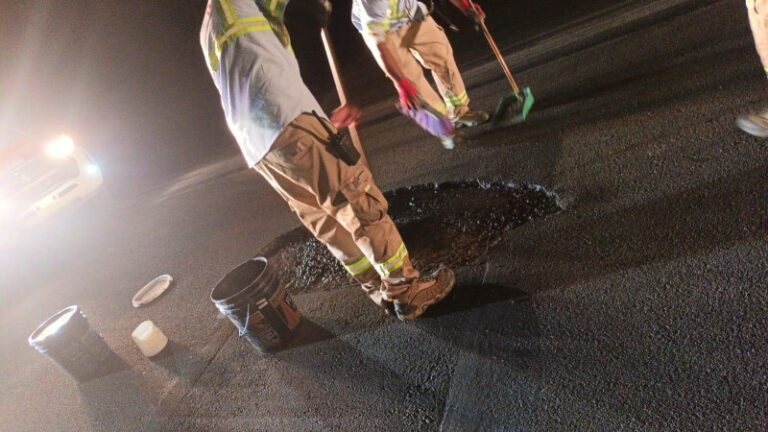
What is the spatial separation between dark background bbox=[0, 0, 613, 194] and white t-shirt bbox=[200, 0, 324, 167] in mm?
6243

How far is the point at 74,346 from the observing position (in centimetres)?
386

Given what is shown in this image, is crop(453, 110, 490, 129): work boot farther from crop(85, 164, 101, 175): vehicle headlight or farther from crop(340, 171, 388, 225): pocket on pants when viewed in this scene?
crop(85, 164, 101, 175): vehicle headlight

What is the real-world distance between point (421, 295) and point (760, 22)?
2.65 meters

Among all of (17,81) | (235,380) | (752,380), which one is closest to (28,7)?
(17,81)

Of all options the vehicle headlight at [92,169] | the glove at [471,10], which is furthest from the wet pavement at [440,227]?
the vehicle headlight at [92,169]

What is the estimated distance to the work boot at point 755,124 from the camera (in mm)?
3125

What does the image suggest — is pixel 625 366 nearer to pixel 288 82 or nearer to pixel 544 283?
pixel 544 283

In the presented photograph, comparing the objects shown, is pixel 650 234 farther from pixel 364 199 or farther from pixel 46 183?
pixel 46 183

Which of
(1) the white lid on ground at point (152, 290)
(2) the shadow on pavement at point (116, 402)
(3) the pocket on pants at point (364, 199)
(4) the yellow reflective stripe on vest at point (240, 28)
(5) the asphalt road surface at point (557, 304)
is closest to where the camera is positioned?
(5) the asphalt road surface at point (557, 304)

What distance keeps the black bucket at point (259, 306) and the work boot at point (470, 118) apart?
269 cm

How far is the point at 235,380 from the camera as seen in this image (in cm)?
334

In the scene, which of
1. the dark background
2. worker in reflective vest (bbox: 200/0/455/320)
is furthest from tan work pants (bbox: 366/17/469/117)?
the dark background

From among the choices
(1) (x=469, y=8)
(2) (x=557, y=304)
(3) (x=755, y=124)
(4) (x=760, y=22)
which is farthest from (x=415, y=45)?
(2) (x=557, y=304)

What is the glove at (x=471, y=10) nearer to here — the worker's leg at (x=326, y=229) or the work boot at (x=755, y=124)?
the work boot at (x=755, y=124)
